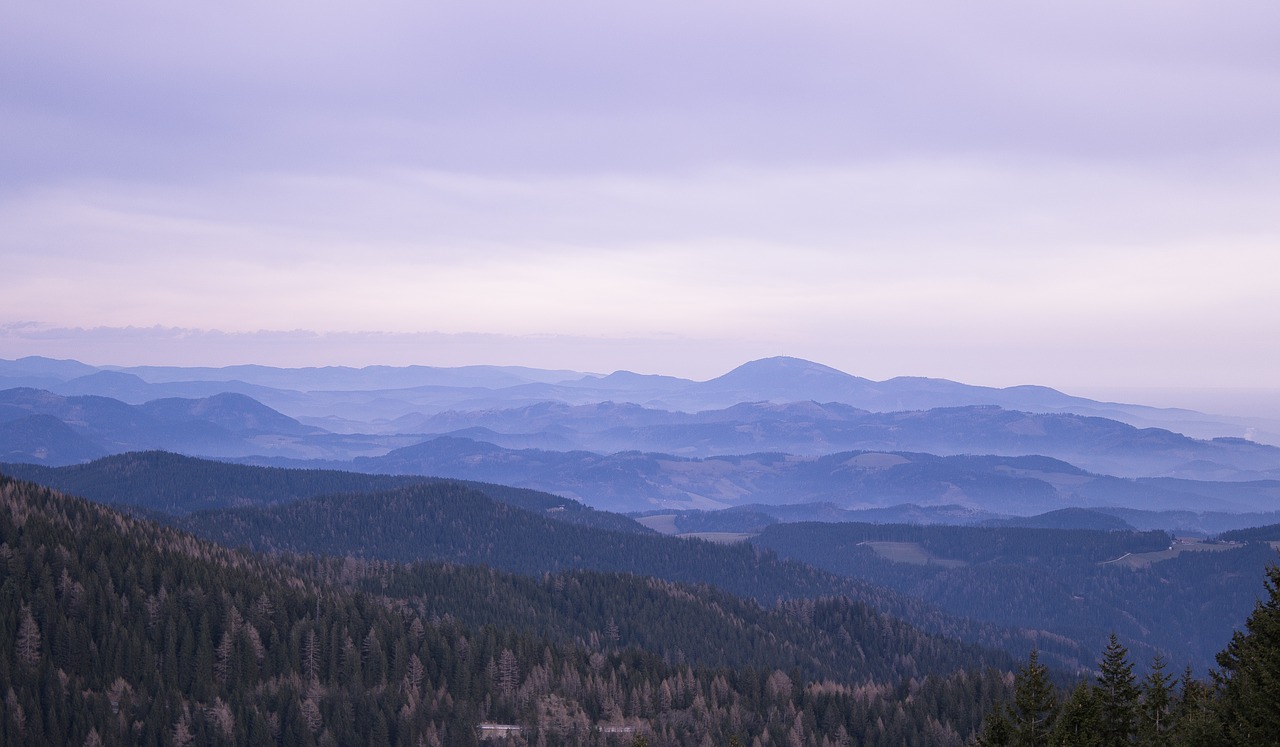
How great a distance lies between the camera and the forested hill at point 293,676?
109m

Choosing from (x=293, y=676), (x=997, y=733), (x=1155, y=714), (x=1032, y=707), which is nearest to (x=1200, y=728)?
(x=1032, y=707)

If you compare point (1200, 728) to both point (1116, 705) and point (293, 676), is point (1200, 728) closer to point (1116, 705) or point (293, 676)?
point (1116, 705)

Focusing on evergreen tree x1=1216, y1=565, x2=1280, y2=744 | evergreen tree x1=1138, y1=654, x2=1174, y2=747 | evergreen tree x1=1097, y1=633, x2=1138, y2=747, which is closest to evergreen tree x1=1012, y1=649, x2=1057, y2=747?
evergreen tree x1=1097, y1=633, x2=1138, y2=747

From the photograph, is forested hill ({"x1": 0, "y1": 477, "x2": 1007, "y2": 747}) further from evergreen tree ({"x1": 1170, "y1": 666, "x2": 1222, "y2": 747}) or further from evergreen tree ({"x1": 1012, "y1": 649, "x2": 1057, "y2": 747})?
evergreen tree ({"x1": 1012, "y1": 649, "x2": 1057, "y2": 747})

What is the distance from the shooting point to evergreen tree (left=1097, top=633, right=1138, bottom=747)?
5316 cm

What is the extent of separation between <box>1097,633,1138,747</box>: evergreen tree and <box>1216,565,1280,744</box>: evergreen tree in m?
4.26

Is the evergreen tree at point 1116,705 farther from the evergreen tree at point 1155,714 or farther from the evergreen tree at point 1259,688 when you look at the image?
the evergreen tree at point 1259,688

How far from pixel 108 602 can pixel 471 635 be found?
47230 millimetres

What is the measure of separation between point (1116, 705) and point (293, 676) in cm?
9524

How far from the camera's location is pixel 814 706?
139 metres

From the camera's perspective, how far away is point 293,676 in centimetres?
12344

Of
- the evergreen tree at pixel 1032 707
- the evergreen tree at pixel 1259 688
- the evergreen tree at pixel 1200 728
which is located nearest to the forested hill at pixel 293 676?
the evergreen tree at pixel 1200 728

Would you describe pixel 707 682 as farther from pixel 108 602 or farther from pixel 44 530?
pixel 44 530

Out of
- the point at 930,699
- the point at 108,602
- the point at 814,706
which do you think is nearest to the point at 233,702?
the point at 108,602
